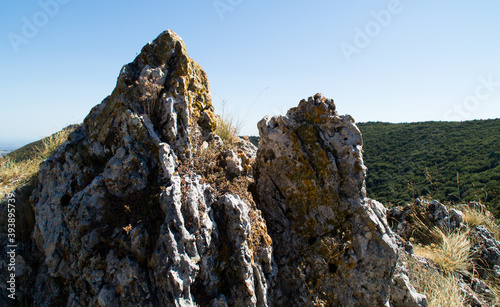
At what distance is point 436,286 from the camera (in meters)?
5.33

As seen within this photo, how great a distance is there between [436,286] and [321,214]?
3.51 meters

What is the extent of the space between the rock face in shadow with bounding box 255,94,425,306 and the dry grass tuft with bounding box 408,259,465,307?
1275mm

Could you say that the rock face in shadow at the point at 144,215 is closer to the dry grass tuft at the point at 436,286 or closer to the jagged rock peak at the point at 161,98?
the jagged rock peak at the point at 161,98

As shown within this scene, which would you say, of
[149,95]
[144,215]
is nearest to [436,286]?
[144,215]

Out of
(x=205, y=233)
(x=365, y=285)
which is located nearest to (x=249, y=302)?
(x=205, y=233)

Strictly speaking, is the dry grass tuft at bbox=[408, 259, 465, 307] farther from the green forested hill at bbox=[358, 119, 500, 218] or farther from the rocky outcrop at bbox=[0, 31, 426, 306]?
the green forested hill at bbox=[358, 119, 500, 218]

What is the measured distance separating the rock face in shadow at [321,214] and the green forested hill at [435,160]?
1396 centimetres

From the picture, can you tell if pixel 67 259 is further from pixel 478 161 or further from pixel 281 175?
pixel 478 161

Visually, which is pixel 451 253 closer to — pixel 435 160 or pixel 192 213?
pixel 192 213

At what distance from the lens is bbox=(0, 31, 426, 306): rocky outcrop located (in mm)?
3264

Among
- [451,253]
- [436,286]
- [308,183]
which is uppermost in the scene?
[308,183]

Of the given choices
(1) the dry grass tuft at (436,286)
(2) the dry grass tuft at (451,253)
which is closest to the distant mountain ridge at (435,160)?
(2) the dry grass tuft at (451,253)

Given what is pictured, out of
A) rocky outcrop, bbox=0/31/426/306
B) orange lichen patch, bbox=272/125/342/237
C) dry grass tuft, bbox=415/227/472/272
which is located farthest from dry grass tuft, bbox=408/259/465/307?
orange lichen patch, bbox=272/125/342/237

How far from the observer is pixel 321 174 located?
4.50 m
